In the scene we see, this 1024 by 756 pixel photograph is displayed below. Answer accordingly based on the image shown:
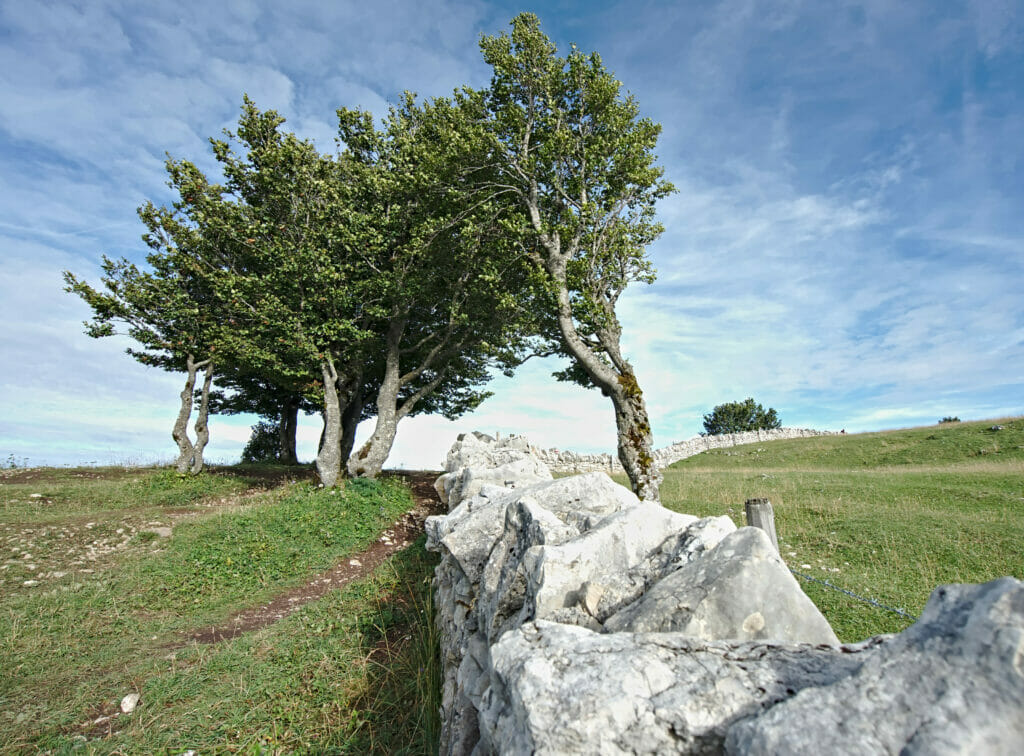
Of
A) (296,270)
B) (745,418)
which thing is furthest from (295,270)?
(745,418)

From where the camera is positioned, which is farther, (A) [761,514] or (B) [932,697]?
(A) [761,514]

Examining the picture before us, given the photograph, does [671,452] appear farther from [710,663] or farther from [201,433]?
[710,663]

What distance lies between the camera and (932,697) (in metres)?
1.70

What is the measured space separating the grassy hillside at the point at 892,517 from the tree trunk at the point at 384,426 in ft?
36.6

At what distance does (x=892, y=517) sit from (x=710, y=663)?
14.3 metres

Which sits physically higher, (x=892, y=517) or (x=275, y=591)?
(x=892, y=517)

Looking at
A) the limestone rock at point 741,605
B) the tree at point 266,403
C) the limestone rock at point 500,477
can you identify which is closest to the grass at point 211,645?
the limestone rock at point 500,477

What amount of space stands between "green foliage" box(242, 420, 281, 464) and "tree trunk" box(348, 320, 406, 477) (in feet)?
57.9

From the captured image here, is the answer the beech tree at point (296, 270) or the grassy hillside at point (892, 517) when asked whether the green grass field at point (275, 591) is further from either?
the beech tree at point (296, 270)

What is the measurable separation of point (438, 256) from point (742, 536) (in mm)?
18416

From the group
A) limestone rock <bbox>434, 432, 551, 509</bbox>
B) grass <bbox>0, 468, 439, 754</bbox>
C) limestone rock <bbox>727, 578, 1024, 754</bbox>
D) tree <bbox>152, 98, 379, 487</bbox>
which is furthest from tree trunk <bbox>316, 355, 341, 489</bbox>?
limestone rock <bbox>727, 578, 1024, 754</bbox>

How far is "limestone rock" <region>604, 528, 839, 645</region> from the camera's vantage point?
3.02 m

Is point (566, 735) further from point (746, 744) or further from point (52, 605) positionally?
point (52, 605)

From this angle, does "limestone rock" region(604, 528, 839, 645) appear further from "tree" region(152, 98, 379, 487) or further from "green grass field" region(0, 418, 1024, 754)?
"tree" region(152, 98, 379, 487)
